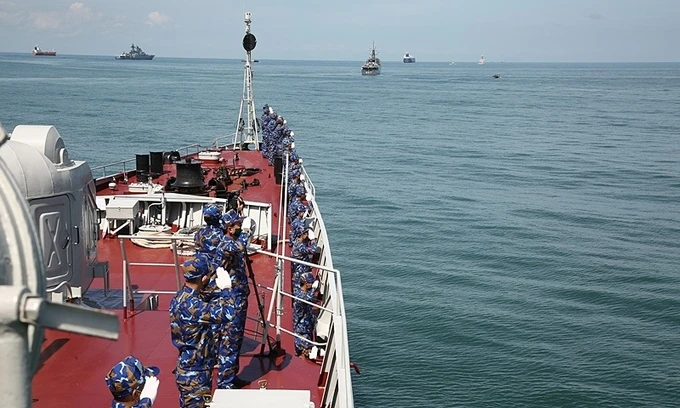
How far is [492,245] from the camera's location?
24.0 meters

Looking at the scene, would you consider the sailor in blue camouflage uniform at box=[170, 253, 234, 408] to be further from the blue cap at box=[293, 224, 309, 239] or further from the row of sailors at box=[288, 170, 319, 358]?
the blue cap at box=[293, 224, 309, 239]

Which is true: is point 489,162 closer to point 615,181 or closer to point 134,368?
point 615,181

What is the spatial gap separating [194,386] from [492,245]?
19.3 meters

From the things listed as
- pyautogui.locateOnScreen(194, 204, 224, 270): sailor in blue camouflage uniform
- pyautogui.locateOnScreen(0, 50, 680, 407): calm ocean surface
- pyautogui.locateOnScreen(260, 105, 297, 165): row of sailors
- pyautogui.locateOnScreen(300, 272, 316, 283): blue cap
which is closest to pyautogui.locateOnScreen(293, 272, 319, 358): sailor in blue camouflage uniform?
pyautogui.locateOnScreen(300, 272, 316, 283): blue cap

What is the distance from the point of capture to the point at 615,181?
3506 centimetres

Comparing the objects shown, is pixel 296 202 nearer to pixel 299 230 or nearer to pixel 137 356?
pixel 299 230

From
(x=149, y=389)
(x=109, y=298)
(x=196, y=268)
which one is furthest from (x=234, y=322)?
(x=109, y=298)

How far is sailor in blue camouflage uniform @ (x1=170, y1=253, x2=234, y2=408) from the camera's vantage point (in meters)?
5.45

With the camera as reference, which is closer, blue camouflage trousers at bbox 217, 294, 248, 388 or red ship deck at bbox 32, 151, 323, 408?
blue camouflage trousers at bbox 217, 294, 248, 388

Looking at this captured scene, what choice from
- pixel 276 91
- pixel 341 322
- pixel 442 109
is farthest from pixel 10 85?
pixel 341 322

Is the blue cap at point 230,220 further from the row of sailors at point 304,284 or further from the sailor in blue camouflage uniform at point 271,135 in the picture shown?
the sailor in blue camouflage uniform at point 271,135

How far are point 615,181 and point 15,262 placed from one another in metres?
35.9

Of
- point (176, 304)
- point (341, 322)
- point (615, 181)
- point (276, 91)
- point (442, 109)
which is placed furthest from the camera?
point (276, 91)

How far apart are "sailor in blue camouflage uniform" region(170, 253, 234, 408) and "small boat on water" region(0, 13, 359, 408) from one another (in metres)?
0.07
